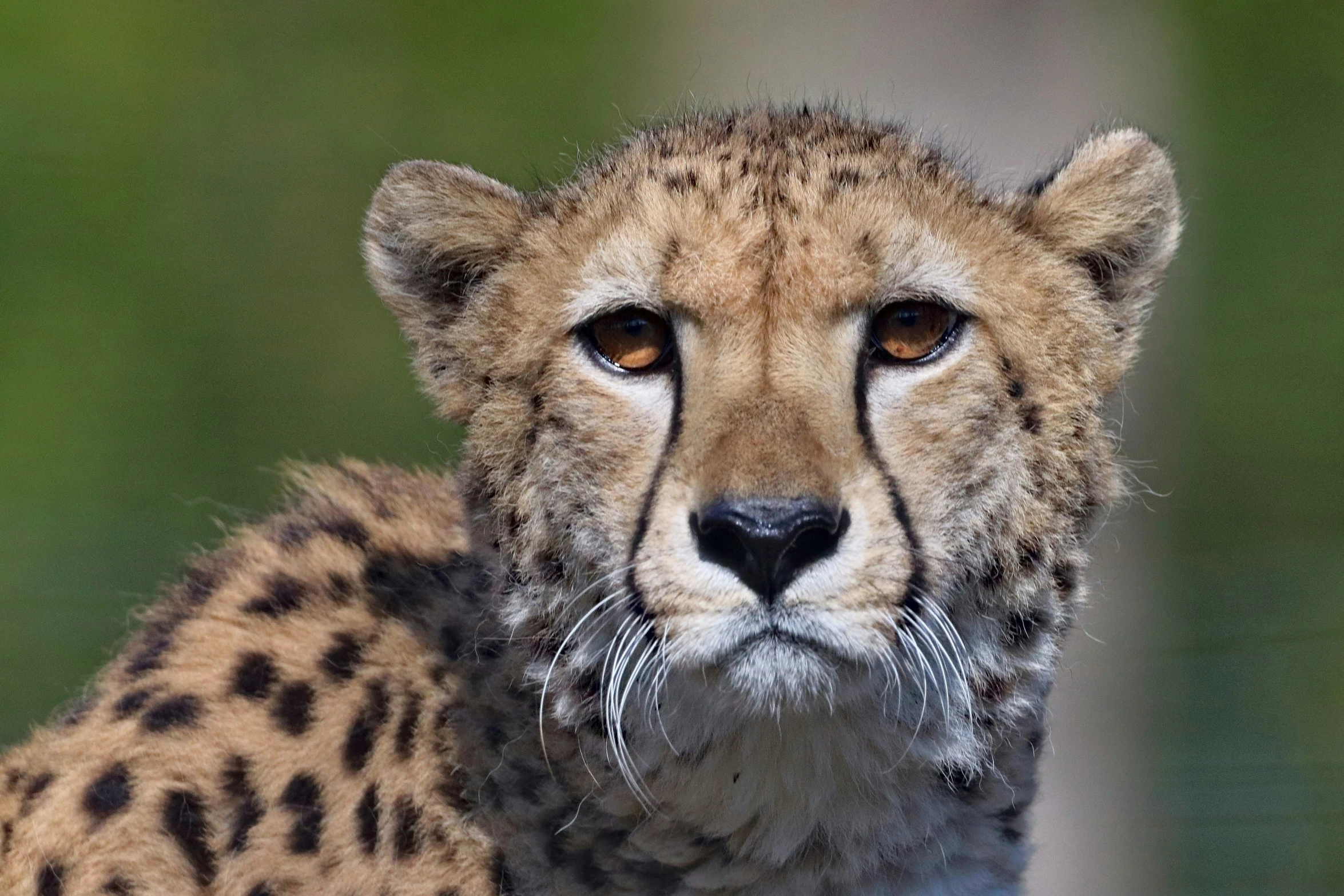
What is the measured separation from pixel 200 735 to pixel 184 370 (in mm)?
6693

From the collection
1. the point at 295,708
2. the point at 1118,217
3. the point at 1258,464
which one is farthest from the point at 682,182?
the point at 1258,464

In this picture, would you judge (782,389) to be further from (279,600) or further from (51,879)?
(51,879)

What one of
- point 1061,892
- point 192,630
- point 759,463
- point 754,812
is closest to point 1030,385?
point 759,463

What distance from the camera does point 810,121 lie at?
6.63ft

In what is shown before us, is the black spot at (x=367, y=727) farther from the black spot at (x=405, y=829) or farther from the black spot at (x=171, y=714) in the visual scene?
the black spot at (x=171, y=714)

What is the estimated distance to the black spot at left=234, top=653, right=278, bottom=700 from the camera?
6.61 feet

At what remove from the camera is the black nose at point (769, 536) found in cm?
152

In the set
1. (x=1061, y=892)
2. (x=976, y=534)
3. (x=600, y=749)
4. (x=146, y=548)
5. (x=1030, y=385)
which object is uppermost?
(x=1030, y=385)

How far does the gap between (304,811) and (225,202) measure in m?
7.48

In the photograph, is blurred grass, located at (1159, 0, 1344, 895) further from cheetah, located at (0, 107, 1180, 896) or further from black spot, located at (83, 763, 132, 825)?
black spot, located at (83, 763, 132, 825)

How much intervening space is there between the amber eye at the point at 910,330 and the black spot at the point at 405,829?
740 millimetres

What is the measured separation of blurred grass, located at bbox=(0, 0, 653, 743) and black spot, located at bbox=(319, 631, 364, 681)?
182 inches

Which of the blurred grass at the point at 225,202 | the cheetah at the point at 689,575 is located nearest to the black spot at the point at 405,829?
the cheetah at the point at 689,575

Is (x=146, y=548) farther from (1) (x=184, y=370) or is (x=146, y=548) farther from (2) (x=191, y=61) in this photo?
(2) (x=191, y=61)
